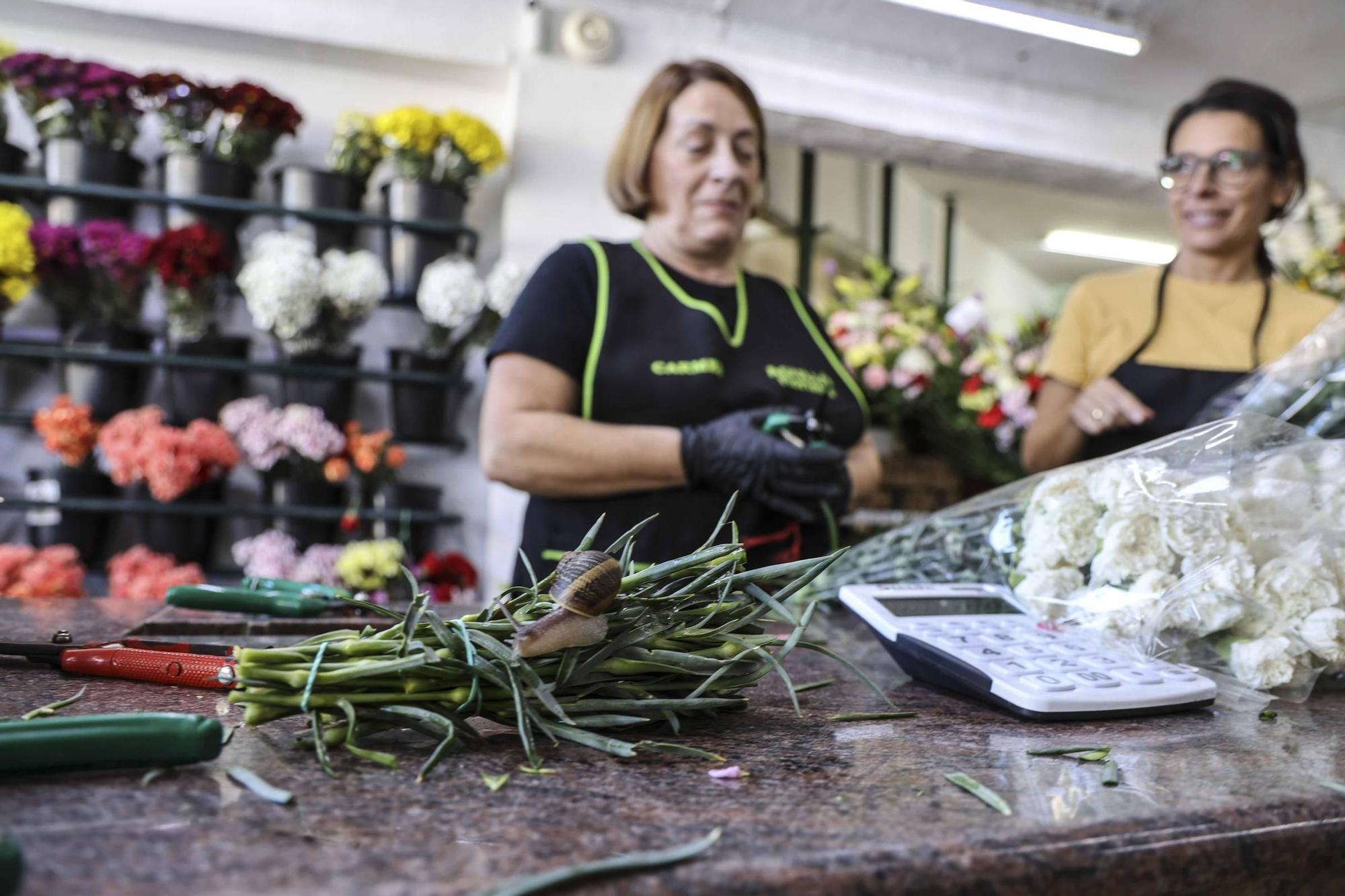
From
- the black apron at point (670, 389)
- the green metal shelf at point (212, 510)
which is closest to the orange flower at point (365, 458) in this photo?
the green metal shelf at point (212, 510)

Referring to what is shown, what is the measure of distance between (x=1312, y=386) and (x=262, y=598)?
1228 mm

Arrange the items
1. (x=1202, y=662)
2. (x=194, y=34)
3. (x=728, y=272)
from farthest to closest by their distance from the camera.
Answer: (x=194, y=34) → (x=728, y=272) → (x=1202, y=662)

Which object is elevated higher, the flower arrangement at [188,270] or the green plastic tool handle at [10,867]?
the flower arrangement at [188,270]

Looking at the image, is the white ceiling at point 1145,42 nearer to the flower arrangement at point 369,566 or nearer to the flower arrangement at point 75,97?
the flower arrangement at point 75,97

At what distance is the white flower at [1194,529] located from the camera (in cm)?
73

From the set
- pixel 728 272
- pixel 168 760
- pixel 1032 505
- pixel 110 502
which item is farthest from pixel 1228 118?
pixel 110 502

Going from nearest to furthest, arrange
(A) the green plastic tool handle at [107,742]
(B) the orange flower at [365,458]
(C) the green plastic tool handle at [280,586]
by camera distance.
A: (A) the green plastic tool handle at [107,742], (C) the green plastic tool handle at [280,586], (B) the orange flower at [365,458]

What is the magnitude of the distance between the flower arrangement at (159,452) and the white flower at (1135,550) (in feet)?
8.16

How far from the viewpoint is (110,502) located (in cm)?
267

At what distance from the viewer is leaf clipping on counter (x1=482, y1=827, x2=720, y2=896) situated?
32cm

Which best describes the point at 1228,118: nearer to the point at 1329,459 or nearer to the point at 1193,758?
the point at 1329,459

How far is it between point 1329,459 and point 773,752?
0.62 m

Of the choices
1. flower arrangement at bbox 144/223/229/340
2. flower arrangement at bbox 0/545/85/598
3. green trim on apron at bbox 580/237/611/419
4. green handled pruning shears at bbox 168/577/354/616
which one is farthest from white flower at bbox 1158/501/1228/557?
flower arrangement at bbox 144/223/229/340

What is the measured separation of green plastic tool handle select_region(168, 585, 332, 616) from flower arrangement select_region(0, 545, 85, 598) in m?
1.33
